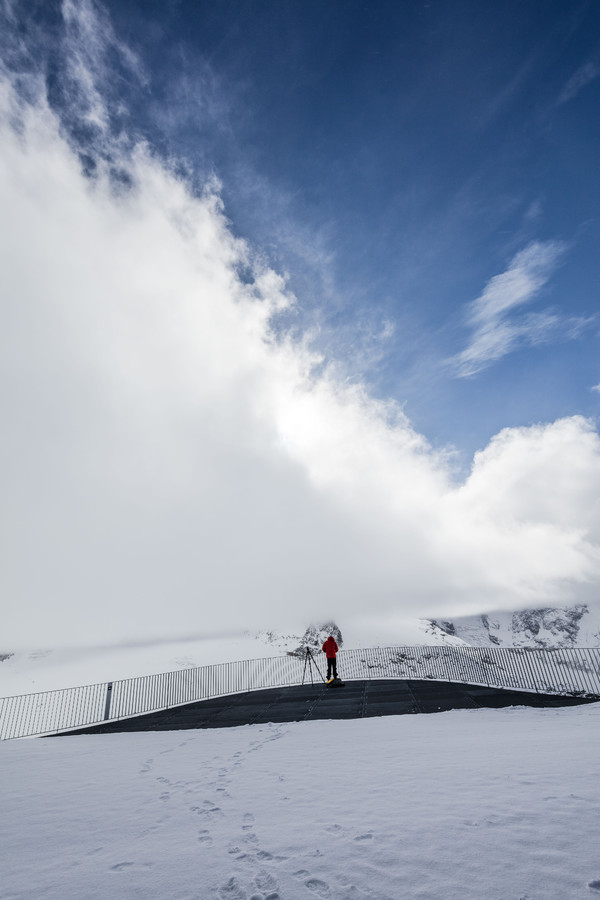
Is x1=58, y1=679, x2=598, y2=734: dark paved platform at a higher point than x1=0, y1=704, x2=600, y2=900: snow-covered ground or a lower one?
higher

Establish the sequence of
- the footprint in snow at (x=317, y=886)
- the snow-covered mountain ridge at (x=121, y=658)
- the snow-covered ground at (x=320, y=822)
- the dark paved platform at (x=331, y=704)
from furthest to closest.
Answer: the snow-covered mountain ridge at (x=121, y=658), the dark paved platform at (x=331, y=704), the snow-covered ground at (x=320, y=822), the footprint in snow at (x=317, y=886)

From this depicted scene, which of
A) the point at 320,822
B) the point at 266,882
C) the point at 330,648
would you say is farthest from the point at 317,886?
the point at 330,648

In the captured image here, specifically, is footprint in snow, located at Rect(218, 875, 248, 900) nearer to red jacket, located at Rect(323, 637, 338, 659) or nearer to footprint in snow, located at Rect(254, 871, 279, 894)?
footprint in snow, located at Rect(254, 871, 279, 894)

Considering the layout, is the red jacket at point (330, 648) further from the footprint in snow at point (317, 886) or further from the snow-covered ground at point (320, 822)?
the footprint in snow at point (317, 886)

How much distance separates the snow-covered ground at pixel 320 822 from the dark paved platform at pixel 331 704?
6.60 m

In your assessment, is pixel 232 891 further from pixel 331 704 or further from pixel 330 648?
pixel 330 648

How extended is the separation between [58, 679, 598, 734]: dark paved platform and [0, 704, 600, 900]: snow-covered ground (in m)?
6.60

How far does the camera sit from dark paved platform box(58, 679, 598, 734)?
18.0 m

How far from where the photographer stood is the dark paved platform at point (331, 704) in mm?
18031

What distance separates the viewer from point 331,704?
20.3m

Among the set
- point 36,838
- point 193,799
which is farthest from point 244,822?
point 36,838

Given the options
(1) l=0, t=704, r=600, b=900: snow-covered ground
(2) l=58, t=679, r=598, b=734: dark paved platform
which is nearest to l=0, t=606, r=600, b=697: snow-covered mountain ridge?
(2) l=58, t=679, r=598, b=734: dark paved platform

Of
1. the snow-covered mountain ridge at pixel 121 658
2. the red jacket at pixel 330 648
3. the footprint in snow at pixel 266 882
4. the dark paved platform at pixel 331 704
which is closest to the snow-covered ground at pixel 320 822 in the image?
the footprint in snow at pixel 266 882

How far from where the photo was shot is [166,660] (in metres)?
117
